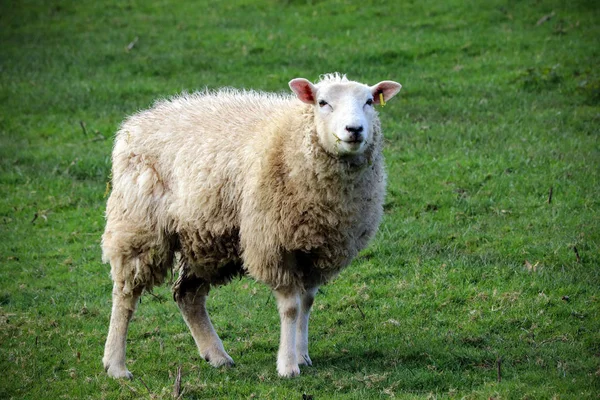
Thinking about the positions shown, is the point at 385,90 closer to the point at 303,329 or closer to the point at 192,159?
the point at 192,159

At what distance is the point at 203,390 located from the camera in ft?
21.3

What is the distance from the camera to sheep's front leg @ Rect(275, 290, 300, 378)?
21.9 feet

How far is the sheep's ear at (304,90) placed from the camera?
678 cm

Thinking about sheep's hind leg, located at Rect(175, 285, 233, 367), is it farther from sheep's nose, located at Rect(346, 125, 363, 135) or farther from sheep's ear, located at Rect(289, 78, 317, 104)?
sheep's nose, located at Rect(346, 125, 363, 135)

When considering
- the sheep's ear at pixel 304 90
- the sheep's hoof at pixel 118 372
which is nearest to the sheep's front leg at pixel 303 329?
the sheep's hoof at pixel 118 372

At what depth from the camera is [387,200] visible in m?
10.6

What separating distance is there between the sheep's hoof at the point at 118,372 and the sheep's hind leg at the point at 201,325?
2.14ft

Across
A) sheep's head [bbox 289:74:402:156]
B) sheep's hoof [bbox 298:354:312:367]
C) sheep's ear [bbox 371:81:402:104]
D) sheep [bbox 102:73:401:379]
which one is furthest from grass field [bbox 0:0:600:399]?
sheep's ear [bbox 371:81:402:104]

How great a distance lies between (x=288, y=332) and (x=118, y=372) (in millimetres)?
1420

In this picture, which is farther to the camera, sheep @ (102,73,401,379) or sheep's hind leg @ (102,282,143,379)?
sheep's hind leg @ (102,282,143,379)

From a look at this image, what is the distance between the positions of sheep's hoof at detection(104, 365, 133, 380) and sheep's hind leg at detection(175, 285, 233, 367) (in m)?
0.65

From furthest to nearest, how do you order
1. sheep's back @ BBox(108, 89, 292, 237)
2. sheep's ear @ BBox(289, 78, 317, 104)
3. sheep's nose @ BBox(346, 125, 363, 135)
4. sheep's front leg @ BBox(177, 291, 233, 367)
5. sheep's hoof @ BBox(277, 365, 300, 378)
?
sheep's front leg @ BBox(177, 291, 233, 367) → sheep's back @ BBox(108, 89, 292, 237) → sheep's ear @ BBox(289, 78, 317, 104) → sheep's hoof @ BBox(277, 365, 300, 378) → sheep's nose @ BBox(346, 125, 363, 135)

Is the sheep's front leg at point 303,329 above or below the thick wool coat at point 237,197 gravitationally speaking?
below

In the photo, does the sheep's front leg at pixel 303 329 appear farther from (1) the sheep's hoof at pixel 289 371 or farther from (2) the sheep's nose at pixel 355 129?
(2) the sheep's nose at pixel 355 129
